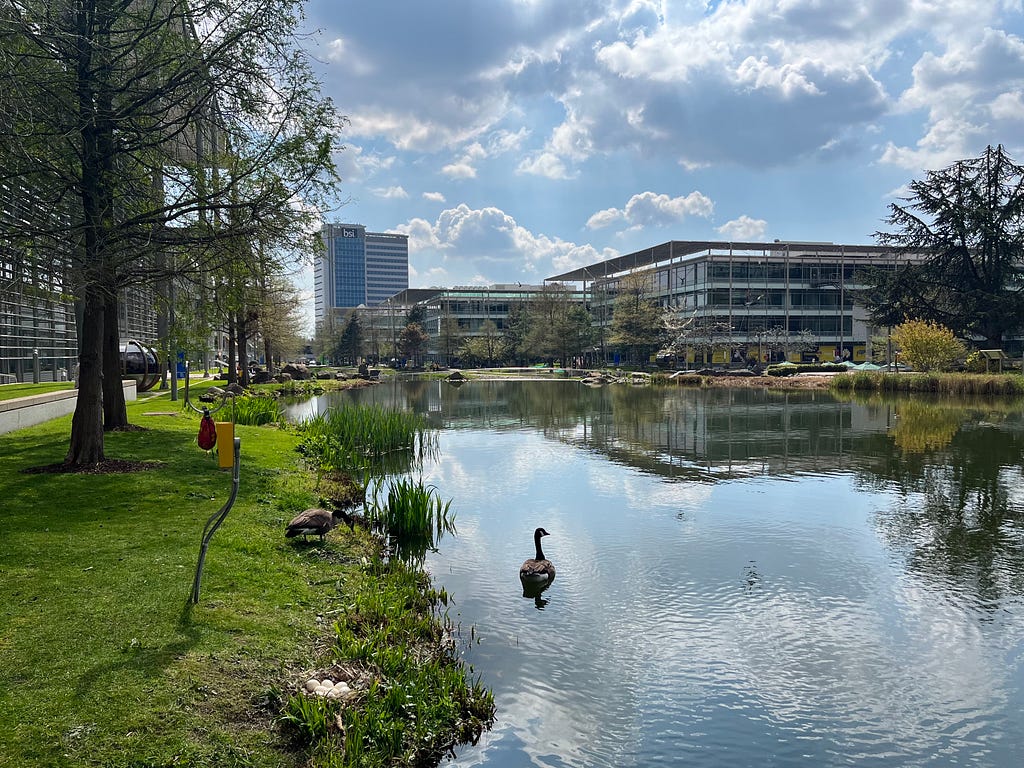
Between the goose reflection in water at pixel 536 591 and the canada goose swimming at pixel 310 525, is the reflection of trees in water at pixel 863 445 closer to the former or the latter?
the goose reflection in water at pixel 536 591

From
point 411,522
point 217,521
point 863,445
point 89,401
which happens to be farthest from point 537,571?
point 863,445

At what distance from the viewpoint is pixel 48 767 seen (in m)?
4.39

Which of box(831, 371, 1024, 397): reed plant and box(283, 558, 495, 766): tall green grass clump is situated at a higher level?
box(831, 371, 1024, 397): reed plant

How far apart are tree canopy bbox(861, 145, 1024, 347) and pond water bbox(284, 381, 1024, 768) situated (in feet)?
120

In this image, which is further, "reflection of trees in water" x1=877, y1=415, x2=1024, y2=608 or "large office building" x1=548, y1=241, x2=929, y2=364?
"large office building" x1=548, y1=241, x2=929, y2=364

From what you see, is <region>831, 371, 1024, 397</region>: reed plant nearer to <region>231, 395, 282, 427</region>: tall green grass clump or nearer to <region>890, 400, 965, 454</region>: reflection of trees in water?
<region>890, 400, 965, 454</region>: reflection of trees in water

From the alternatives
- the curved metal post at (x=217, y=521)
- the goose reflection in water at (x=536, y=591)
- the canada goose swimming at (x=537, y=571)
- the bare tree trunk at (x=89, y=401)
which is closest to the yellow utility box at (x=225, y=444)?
the curved metal post at (x=217, y=521)

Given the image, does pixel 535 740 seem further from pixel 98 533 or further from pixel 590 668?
pixel 98 533

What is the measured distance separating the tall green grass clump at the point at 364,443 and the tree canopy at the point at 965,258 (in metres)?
44.5

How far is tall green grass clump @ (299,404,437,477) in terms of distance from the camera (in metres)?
18.3

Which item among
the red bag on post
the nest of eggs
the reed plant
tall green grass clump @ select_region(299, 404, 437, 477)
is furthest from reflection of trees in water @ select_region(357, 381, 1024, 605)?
the red bag on post

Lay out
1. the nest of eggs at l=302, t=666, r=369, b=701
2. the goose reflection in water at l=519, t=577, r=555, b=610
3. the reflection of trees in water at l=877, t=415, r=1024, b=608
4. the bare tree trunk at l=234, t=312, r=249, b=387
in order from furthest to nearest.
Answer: the bare tree trunk at l=234, t=312, r=249, b=387, the reflection of trees in water at l=877, t=415, r=1024, b=608, the goose reflection in water at l=519, t=577, r=555, b=610, the nest of eggs at l=302, t=666, r=369, b=701

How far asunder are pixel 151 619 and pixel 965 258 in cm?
5951

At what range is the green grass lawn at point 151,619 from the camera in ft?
16.0
